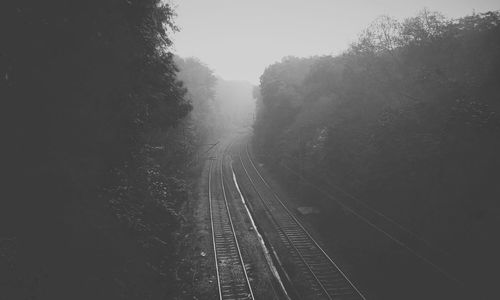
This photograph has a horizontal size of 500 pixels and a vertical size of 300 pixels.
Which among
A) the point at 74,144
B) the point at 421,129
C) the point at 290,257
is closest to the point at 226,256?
the point at 290,257

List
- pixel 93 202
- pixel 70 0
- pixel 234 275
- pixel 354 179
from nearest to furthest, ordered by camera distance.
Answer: pixel 70 0 < pixel 93 202 < pixel 234 275 < pixel 354 179

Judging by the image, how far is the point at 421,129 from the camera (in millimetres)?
16000

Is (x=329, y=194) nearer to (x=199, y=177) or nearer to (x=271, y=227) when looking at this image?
(x=271, y=227)

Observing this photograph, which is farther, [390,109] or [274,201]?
[274,201]

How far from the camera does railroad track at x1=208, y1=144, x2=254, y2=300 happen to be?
454 inches

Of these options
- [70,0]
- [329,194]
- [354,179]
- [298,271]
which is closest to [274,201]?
[329,194]

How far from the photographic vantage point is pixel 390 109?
19.0 metres

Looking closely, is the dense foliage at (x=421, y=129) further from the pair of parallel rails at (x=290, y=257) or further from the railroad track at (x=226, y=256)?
the railroad track at (x=226, y=256)

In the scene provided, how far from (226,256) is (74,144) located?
29.6 ft

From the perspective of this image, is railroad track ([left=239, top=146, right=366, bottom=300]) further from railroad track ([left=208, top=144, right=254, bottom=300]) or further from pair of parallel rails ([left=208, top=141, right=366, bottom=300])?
railroad track ([left=208, top=144, right=254, bottom=300])

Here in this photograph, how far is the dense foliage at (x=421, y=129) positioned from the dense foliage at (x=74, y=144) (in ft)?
39.9

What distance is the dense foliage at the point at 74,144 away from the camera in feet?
21.2

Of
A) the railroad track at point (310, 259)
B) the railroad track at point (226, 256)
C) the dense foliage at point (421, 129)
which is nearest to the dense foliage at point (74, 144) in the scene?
the railroad track at point (226, 256)

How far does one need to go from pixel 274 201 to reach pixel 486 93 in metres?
14.3
